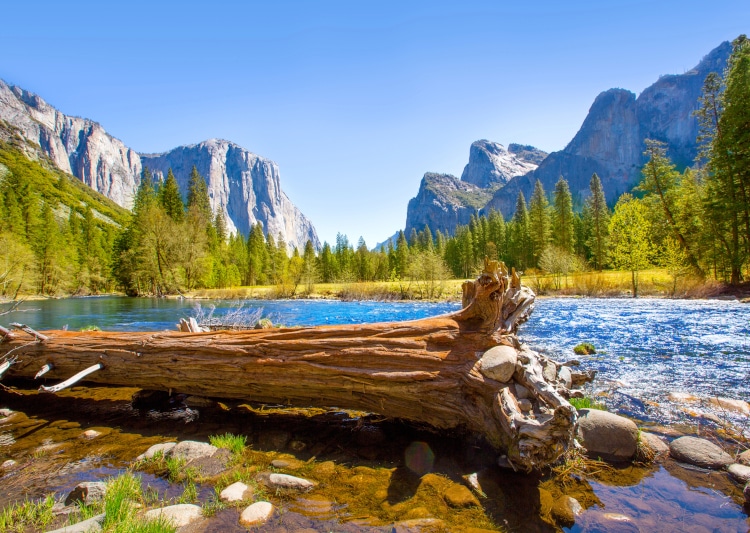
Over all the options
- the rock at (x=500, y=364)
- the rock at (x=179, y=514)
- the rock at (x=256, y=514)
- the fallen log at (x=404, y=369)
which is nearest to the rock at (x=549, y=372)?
the fallen log at (x=404, y=369)

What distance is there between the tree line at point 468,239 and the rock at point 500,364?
11026mm

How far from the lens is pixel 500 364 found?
Result: 392cm

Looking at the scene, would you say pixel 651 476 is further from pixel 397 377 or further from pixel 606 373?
pixel 606 373

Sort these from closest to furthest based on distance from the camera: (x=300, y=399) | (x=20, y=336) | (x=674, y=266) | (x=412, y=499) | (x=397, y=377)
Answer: (x=412, y=499) < (x=397, y=377) < (x=300, y=399) < (x=20, y=336) < (x=674, y=266)

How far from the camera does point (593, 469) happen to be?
4023 mm

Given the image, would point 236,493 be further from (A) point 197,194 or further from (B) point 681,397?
(A) point 197,194

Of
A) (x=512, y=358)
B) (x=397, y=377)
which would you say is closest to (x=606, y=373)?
(x=512, y=358)

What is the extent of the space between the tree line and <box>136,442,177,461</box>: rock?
294 inches

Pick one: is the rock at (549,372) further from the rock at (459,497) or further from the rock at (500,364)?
the rock at (459,497)

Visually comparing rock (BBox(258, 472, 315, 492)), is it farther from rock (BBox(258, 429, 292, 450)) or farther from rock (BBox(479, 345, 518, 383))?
rock (BBox(479, 345, 518, 383))

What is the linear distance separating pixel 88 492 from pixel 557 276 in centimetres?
4642

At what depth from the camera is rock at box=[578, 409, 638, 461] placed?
14.1 feet

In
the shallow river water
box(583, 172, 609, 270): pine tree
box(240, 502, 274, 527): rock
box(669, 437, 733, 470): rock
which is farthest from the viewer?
A: box(583, 172, 609, 270): pine tree

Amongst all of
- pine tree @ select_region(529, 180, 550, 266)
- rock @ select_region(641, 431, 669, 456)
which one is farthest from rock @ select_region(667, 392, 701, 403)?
pine tree @ select_region(529, 180, 550, 266)
